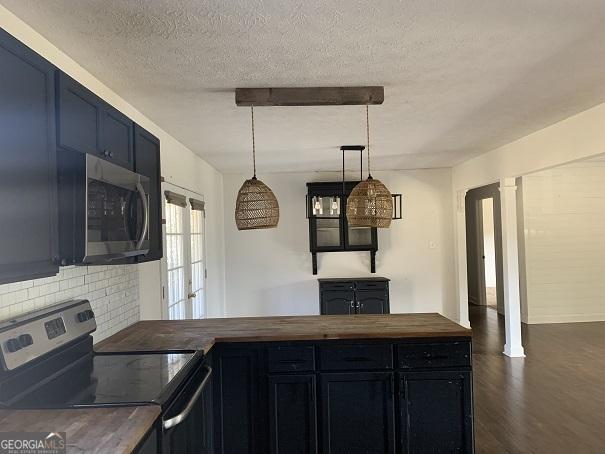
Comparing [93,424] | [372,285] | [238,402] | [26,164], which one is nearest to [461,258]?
[372,285]

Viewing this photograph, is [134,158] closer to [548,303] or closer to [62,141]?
[62,141]

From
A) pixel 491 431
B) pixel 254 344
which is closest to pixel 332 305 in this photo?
pixel 491 431

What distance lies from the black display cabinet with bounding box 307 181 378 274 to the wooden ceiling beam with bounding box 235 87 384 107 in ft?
10.9

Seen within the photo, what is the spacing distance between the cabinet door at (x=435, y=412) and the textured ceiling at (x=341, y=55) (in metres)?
1.72

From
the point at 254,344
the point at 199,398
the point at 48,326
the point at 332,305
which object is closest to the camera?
the point at 48,326

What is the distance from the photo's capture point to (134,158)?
7.79 feet

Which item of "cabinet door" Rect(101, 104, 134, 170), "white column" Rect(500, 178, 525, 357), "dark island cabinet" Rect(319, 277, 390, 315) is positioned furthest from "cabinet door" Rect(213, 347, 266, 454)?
"dark island cabinet" Rect(319, 277, 390, 315)

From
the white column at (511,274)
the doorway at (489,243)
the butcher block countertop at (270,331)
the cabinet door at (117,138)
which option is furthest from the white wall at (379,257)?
the cabinet door at (117,138)

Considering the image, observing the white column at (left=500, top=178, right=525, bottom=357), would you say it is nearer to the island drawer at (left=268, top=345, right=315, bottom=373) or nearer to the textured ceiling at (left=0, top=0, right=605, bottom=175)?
the textured ceiling at (left=0, top=0, right=605, bottom=175)

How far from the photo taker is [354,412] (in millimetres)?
2484

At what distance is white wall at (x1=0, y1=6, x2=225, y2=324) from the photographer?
1.97 meters

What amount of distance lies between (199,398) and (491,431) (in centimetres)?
216

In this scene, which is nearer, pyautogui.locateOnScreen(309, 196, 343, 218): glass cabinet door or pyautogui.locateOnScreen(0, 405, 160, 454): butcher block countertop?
pyautogui.locateOnScreen(0, 405, 160, 454): butcher block countertop

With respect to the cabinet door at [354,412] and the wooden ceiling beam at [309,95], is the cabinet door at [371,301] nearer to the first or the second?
the cabinet door at [354,412]
